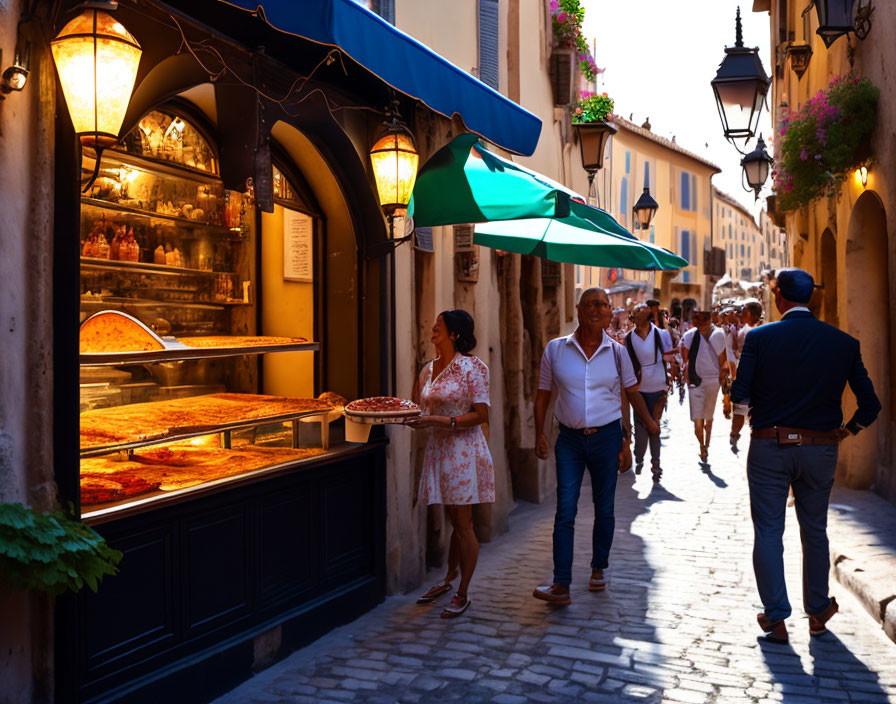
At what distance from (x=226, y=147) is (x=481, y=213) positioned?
165 centimetres

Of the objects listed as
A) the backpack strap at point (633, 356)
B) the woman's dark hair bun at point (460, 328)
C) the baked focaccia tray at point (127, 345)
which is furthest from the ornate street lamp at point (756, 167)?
the baked focaccia tray at point (127, 345)

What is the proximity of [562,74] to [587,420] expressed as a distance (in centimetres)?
747

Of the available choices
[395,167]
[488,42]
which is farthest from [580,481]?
[488,42]

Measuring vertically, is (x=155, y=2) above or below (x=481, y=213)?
above

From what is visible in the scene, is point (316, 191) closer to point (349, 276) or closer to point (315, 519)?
point (349, 276)

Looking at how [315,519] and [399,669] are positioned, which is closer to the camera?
[399,669]

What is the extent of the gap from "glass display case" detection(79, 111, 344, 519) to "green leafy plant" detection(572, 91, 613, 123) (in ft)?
24.8

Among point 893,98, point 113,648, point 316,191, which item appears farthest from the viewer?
point 893,98

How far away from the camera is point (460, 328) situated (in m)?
6.11

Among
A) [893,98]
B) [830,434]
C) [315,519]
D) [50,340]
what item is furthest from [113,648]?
[893,98]

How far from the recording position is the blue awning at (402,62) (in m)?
4.21

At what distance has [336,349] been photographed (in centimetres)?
696

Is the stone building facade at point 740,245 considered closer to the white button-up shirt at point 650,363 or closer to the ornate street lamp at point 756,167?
the ornate street lamp at point 756,167

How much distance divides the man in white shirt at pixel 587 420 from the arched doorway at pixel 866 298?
4946 mm
